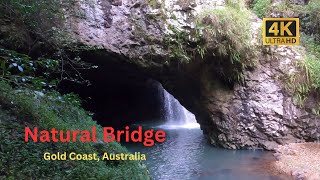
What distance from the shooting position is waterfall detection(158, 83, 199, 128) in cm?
1370

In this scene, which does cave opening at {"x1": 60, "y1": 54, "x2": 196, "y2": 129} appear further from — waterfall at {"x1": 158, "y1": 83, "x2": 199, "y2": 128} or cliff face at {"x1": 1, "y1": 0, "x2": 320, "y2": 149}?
cliff face at {"x1": 1, "y1": 0, "x2": 320, "y2": 149}

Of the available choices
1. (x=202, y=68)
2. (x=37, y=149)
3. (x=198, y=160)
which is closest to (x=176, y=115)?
(x=202, y=68)

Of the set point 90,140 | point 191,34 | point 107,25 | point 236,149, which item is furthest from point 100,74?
point 90,140

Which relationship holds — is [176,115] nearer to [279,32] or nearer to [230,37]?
[230,37]

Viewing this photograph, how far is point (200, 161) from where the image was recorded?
7512 millimetres

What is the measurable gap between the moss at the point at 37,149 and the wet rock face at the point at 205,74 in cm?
271

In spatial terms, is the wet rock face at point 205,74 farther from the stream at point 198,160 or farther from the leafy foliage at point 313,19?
the leafy foliage at point 313,19

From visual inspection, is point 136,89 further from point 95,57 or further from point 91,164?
point 91,164

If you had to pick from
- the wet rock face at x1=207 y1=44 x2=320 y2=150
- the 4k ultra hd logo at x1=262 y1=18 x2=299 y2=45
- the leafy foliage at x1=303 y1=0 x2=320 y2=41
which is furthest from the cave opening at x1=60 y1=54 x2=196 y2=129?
the leafy foliage at x1=303 y1=0 x2=320 y2=41

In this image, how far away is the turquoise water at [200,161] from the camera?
6.46 m

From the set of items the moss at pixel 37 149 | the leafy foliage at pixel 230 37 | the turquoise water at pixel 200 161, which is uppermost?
the leafy foliage at pixel 230 37

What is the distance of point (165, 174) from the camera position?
649 centimetres

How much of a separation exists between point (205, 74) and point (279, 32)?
2.27 m

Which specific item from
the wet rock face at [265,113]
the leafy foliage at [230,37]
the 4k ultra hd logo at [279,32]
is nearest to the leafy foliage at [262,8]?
the 4k ultra hd logo at [279,32]
